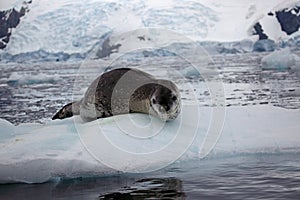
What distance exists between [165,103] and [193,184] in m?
0.83

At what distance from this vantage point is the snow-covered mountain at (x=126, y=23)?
468 centimetres

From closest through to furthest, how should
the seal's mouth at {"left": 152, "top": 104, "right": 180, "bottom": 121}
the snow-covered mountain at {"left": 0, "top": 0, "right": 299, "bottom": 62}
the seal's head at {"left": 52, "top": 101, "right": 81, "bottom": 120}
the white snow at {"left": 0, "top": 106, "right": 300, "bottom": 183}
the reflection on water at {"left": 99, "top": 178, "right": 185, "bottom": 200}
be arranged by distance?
the reflection on water at {"left": 99, "top": 178, "right": 185, "bottom": 200}, the white snow at {"left": 0, "top": 106, "right": 300, "bottom": 183}, the seal's mouth at {"left": 152, "top": 104, "right": 180, "bottom": 121}, the seal's head at {"left": 52, "top": 101, "right": 81, "bottom": 120}, the snow-covered mountain at {"left": 0, "top": 0, "right": 299, "bottom": 62}

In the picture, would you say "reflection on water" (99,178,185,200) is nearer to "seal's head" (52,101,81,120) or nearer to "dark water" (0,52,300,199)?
"dark water" (0,52,300,199)

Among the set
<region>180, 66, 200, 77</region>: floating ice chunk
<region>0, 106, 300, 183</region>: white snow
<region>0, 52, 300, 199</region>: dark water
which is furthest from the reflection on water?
<region>180, 66, 200, 77</region>: floating ice chunk

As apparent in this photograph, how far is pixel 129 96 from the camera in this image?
3945 mm

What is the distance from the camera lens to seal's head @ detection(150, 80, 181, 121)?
12.2ft

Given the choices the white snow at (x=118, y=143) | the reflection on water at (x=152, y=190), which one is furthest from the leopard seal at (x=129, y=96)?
the reflection on water at (x=152, y=190)

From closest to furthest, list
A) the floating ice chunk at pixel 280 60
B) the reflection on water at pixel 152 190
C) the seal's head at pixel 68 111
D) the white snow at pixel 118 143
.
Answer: the reflection on water at pixel 152 190 → the white snow at pixel 118 143 → the seal's head at pixel 68 111 → the floating ice chunk at pixel 280 60

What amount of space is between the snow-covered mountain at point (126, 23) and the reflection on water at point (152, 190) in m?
1.80

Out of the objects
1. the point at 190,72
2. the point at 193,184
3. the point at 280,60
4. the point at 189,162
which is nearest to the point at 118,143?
the point at 189,162

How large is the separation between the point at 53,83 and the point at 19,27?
2.02ft

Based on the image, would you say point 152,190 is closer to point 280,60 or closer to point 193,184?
point 193,184

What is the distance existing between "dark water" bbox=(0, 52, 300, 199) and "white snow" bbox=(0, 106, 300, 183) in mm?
67

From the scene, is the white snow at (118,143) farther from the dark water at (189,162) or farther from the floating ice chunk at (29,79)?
the floating ice chunk at (29,79)
